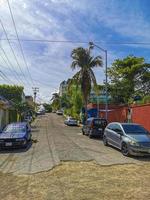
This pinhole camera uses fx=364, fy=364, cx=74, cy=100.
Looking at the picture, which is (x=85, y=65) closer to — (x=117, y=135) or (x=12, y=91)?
(x=117, y=135)

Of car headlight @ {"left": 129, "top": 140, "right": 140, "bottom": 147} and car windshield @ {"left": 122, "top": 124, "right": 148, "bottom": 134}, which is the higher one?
car windshield @ {"left": 122, "top": 124, "right": 148, "bottom": 134}

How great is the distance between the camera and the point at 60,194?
9398 mm

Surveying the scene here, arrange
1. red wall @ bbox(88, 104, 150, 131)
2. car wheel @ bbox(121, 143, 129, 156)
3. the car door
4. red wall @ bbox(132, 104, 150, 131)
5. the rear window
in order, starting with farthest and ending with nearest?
the rear window, red wall @ bbox(88, 104, 150, 131), red wall @ bbox(132, 104, 150, 131), the car door, car wheel @ bbox(121, 143, 129, 156)

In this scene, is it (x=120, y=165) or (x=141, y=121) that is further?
(x=141, y=121)

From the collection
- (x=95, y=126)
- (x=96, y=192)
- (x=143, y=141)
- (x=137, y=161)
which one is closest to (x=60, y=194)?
(x=96, y=192)

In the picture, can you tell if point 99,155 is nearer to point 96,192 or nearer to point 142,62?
point 96,192

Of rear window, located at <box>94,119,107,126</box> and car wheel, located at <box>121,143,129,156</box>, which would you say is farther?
rear window, located at <box>94,119,107,126</box>

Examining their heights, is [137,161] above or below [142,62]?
below

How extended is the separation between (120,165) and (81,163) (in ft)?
5.01

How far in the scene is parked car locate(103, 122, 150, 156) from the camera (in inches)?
662

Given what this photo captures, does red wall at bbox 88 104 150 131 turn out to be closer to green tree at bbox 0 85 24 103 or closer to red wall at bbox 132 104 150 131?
red wall at bbox 132 104 150 131

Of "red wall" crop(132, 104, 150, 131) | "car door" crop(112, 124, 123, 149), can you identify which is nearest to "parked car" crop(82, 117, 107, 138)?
"red wall" crop(132, 104, 150, 131)

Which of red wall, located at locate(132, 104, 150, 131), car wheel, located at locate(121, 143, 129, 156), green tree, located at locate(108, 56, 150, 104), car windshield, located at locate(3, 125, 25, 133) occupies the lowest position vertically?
car wheel, located at locate(121, 143, 129, 156)

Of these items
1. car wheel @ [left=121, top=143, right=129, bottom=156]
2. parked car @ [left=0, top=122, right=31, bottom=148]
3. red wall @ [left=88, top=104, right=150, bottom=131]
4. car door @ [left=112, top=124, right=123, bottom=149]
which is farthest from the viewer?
red wall @ [left=88, top=104, right=150, bottom=131]
